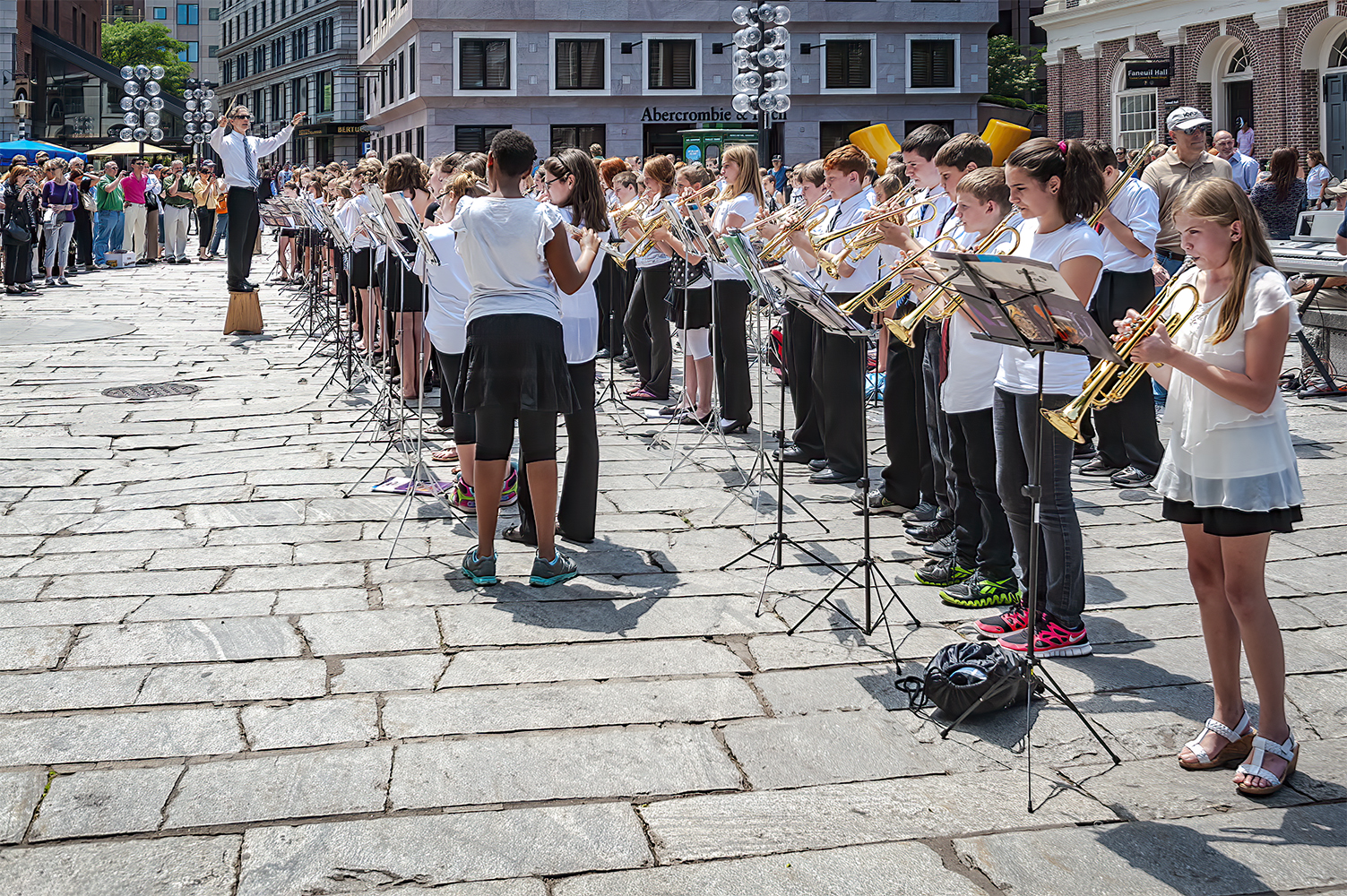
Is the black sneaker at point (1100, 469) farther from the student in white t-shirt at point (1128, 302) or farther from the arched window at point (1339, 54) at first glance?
the arched window at point (1339, 54)

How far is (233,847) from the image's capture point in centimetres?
362

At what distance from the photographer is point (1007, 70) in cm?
5816

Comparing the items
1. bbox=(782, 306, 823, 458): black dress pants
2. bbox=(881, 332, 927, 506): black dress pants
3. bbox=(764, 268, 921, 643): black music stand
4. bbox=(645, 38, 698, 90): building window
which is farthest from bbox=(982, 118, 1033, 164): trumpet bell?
bbox=(645, 38, 698, 90): building window

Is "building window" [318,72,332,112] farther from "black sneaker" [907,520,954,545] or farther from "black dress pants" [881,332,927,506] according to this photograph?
"black sneaker" [907,520,954,545]

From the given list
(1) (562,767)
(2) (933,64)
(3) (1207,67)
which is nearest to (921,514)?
(1) (562,767)

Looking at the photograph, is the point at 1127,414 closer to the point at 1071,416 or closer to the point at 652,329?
the point at 652,329

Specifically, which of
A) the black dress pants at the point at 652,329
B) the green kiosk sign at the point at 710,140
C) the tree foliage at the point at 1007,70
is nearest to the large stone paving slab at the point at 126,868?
the black dress pants at the point at 652,329

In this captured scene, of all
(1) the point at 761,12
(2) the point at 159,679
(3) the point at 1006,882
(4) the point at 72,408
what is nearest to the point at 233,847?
(2) the point at 159,679

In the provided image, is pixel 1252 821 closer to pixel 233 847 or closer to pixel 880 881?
pixel 880 881

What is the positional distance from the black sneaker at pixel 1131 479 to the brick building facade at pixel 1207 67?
62.7ft

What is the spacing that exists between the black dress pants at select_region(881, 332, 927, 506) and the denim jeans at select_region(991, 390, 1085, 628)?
202cm

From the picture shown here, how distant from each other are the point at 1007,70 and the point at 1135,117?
2047 centimetres

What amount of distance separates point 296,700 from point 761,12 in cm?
2159

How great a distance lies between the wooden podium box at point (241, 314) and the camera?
15367mm
